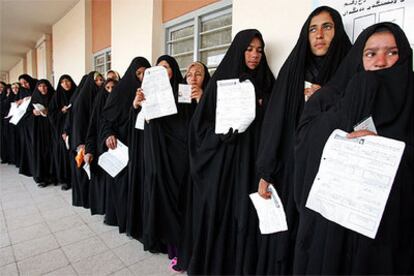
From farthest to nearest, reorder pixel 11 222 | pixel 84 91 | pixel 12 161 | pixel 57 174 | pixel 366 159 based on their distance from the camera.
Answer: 1. pixel 12 161
2. pixel 57 174
3. pixel 84 91
4. pixel 11 222
5. pixel 366 159

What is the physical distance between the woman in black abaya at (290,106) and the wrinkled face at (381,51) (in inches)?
8.2

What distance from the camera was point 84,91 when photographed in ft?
9.36

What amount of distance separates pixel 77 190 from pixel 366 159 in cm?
293

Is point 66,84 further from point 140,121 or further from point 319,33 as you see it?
point 319,33

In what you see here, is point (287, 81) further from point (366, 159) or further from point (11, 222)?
point (11, 222)

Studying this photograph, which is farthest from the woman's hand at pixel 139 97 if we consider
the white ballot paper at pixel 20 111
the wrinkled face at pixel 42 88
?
the white ballot paper at pixel 20 111

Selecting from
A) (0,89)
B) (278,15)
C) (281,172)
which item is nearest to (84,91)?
(278,15)

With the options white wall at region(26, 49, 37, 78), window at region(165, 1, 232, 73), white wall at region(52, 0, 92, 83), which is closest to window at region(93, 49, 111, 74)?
white wall at region(52, 0, 92, 83)

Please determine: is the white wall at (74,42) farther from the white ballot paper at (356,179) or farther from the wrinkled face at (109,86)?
the white ballot paper at (356,179)

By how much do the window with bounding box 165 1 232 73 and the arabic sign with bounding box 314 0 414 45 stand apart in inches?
43.8

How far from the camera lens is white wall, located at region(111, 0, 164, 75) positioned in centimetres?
294

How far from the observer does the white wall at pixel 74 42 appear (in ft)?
15.5

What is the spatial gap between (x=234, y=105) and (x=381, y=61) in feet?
2.34

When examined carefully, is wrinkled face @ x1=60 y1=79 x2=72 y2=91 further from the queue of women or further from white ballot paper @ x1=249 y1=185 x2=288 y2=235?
white ballot paper @ x1=249 y1=185 x2=288 y2=235
